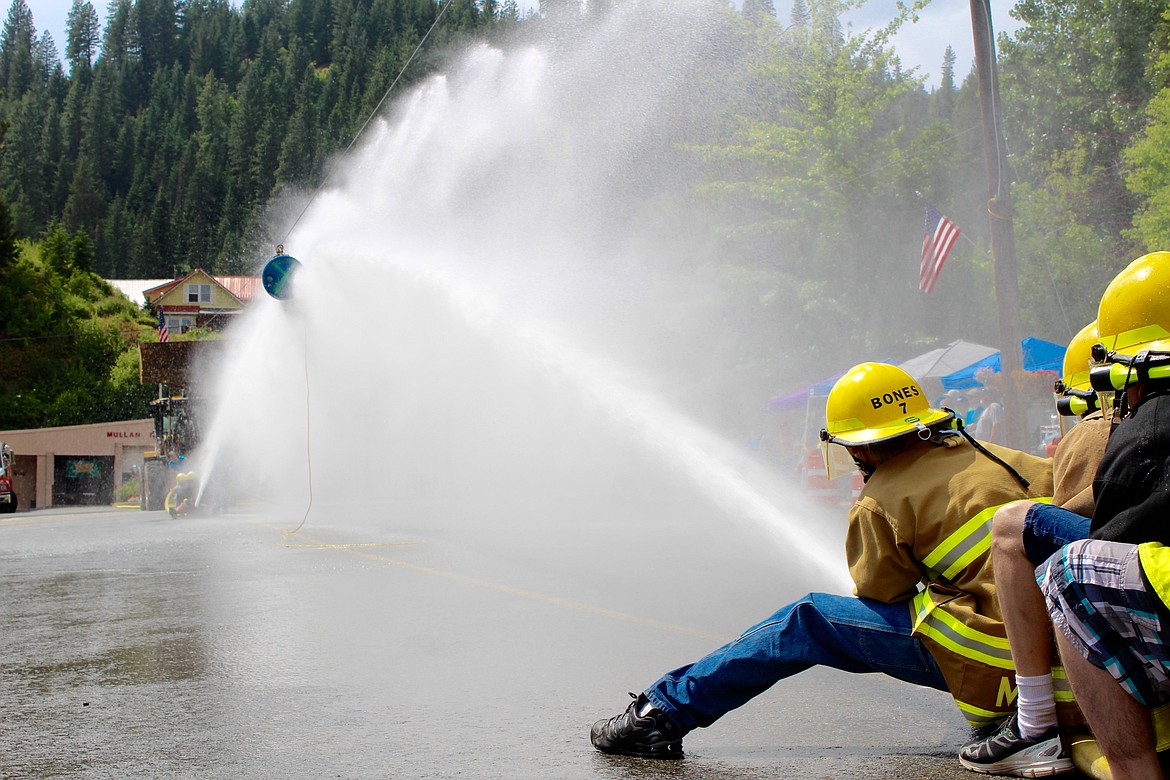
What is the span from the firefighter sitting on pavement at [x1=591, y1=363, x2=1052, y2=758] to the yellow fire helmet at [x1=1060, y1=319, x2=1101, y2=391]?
1.23 ft

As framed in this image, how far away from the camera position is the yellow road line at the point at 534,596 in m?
6.45

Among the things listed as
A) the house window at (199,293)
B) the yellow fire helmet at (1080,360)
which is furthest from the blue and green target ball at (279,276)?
the house window at (199,293)

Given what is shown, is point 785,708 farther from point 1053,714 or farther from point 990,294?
point 990,294

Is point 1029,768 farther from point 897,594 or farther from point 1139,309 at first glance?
point 1139,309

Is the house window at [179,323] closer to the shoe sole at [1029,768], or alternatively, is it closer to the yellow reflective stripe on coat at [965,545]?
the yellow reflective stripe on coat at [965,545]

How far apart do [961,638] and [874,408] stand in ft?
2.51

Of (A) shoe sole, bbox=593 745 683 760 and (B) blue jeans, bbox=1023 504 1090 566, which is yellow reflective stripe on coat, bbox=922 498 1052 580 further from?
(A) shoe sole, bbox=593 745 683 760

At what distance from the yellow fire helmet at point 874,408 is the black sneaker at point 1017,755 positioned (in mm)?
934

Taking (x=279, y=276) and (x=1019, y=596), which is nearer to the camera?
(x=1019, y=596)

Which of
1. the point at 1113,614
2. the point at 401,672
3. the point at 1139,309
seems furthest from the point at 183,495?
the point at 1113,614

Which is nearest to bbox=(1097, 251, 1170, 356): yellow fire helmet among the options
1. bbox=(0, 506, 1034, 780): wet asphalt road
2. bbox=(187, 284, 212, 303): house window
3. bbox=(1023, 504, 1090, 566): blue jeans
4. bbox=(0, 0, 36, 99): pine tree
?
bbox=(1023, 504, 1090, 566): blue jeans

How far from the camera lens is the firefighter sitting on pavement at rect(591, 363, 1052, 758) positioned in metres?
3.34

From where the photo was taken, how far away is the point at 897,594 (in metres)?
3.49

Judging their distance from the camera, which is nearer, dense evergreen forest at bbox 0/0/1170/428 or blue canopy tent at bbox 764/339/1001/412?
blue canopy tent at bbox 764/339/1001/412
